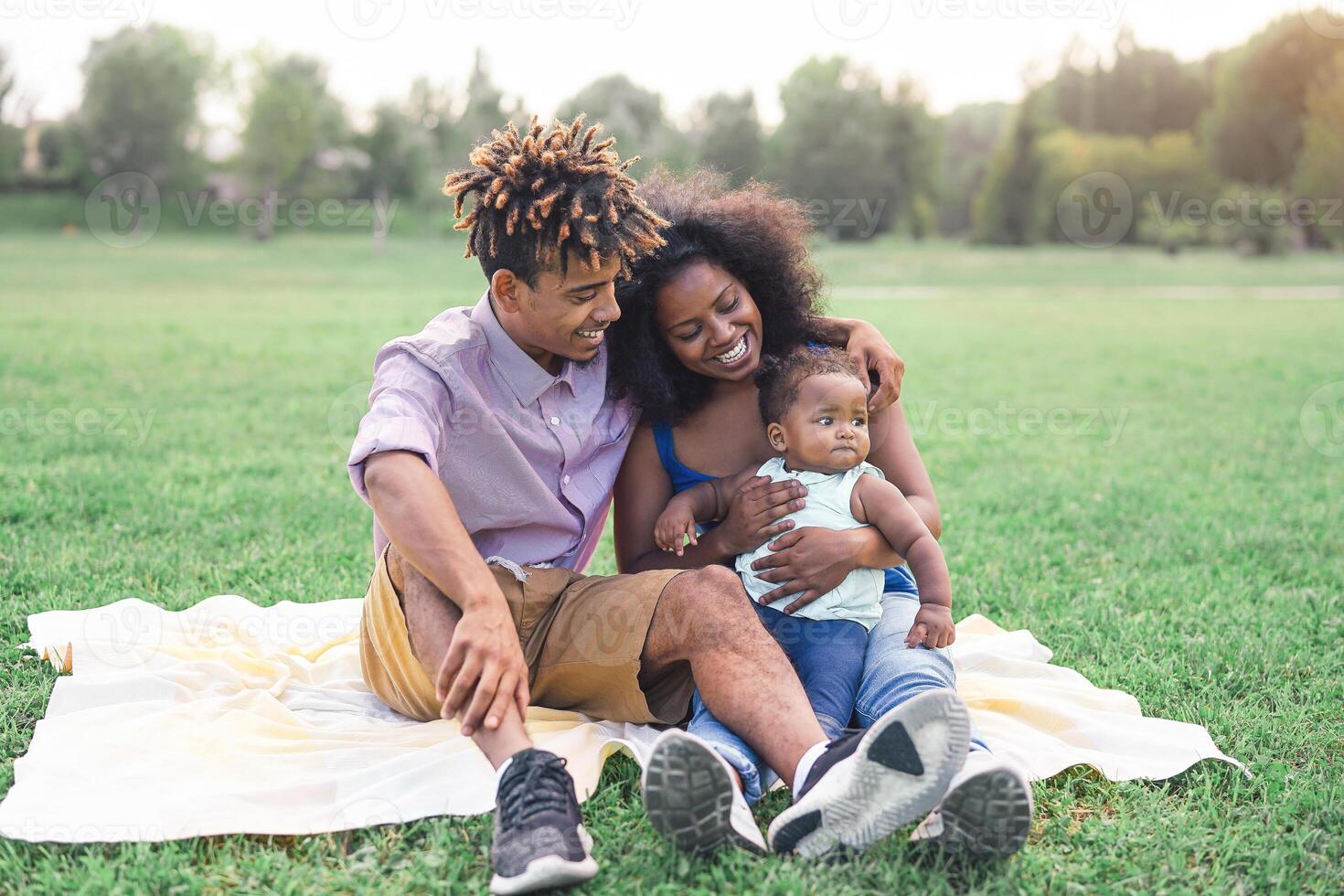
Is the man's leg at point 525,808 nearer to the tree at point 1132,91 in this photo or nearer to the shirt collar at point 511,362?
the shirt collar at point 511,362

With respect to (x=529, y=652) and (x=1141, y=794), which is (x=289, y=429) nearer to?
(x=529, y=652)

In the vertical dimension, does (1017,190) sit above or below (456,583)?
above

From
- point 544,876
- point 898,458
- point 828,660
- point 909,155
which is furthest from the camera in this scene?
point 909,155

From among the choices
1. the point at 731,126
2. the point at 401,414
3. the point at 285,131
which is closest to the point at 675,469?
the point at 401,414

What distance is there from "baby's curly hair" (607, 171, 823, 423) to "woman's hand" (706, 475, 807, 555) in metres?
0.38

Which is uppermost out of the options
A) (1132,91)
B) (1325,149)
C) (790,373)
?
(1132,91)

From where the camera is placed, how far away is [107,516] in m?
5.03

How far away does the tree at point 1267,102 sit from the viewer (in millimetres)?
44719

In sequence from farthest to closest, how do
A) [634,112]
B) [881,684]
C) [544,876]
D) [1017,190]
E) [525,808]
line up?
[634,112] < [1017,190] < [881,684] < [525,808] < [544,876]

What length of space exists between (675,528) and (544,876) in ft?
3.69

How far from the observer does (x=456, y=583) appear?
8.14ft

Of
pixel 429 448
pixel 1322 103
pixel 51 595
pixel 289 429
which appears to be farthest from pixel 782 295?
pixel 1322 103

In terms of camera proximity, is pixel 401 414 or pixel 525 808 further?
pixel 401 414

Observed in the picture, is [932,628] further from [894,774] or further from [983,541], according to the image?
[983,541]
